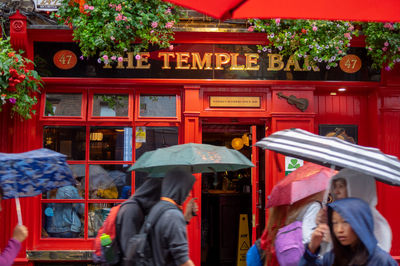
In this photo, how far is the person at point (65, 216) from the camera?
7.21 metres

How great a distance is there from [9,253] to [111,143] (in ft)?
13.1

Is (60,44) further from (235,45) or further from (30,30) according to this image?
(235,45)

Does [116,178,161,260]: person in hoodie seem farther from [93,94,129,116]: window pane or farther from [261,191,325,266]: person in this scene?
[93,94,129,116]: window pane

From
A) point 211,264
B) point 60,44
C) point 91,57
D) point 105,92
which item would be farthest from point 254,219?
point 60,44

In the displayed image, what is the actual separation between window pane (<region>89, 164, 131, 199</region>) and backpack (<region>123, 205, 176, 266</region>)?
11.6 feet

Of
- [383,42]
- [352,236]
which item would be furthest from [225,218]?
[352,236]

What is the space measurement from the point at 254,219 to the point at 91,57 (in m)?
3.69

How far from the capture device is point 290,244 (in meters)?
3.61

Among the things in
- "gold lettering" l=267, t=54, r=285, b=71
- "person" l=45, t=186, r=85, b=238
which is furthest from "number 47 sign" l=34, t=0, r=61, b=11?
"gold lettering" l=267, t=54, r=285, b=71

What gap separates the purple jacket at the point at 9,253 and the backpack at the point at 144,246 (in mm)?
856

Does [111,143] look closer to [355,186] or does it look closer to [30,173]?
[30,173]

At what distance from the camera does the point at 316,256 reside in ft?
10.5

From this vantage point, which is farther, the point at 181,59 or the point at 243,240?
the point at 243,240

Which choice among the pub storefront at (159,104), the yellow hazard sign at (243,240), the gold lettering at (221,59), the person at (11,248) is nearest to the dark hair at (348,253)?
the person at (11,248)
